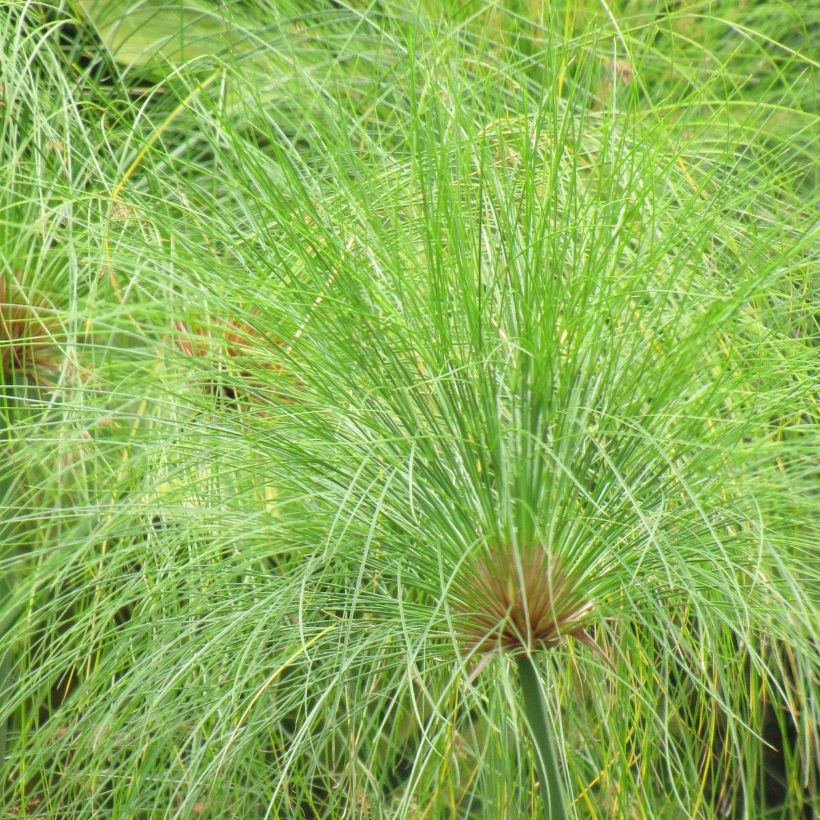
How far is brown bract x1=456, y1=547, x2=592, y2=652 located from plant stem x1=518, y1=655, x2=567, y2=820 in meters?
0.02

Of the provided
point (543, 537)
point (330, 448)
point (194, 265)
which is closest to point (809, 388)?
point (543, 537)

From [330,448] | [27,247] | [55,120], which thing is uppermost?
[55,120]

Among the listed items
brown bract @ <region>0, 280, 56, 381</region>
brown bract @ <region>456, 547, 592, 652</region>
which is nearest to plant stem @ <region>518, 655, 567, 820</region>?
brown bract @ <region>456, 547, 592, 652</region>

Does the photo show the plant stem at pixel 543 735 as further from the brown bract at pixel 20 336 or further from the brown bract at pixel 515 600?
the brown bract at pixel 20 336

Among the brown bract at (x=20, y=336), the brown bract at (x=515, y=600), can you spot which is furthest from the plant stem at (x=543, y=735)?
the brown bract at (x=20, y=336)

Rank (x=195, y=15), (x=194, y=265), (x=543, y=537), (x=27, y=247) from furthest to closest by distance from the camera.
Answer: (x=195, y=15) < (x=27, y=247) < (x=194, y=265) < (x=543, y=537)

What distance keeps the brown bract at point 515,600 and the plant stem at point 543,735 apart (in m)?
0.02

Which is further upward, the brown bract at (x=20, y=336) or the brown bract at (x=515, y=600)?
the brown bract at (x=20, y=336)

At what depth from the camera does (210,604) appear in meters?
0.88

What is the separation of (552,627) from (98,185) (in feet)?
2.70

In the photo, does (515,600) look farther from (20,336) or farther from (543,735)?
(20,336)

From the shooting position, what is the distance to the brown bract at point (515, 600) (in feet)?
2.51

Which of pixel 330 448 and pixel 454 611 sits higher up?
pixel 330 448

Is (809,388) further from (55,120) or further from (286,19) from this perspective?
(55,120)
